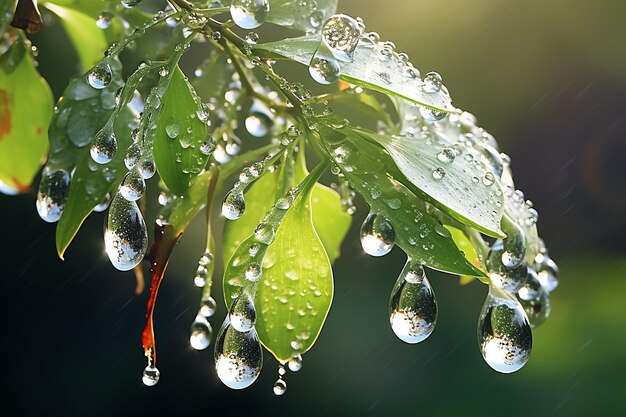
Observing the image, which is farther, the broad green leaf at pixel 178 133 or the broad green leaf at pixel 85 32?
the broad green leaf at pixel 85 32

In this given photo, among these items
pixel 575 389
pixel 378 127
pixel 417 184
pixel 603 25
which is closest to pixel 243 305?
pixel 417 184

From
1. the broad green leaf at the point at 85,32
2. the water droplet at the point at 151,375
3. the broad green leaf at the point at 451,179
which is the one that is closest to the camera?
the broad green leaf at the point at 451,179

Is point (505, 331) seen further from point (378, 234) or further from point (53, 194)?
point (53, 194)

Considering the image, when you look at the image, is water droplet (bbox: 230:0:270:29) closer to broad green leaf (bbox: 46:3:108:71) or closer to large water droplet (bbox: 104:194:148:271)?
large water droplet (bbox: 104:194:148:271)

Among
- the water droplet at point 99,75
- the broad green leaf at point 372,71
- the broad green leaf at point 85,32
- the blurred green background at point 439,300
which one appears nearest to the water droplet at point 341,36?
the broad green leaf at point 372,71

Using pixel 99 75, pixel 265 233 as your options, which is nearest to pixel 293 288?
pixel 265 233

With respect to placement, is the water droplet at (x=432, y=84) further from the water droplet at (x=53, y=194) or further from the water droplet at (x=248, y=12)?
the water droplet at (x=53, y=194)
